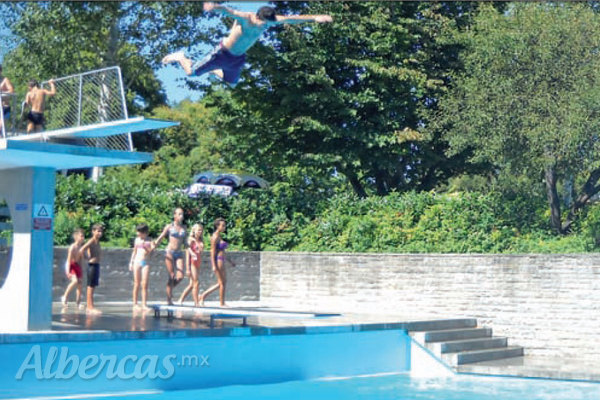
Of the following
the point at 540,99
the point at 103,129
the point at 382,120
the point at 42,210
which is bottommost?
Result: the point at 42,210

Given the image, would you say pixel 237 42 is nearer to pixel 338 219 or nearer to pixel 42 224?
pixel 42 224

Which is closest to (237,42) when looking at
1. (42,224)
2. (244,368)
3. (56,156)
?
(56,156)

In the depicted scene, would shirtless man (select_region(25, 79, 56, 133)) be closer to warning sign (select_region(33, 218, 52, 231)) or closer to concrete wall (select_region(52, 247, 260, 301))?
warning sign (select_region(33, 218, 52, 231))

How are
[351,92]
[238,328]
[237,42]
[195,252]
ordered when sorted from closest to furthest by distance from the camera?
[237,42], [238,328], [195,252], [351,92]

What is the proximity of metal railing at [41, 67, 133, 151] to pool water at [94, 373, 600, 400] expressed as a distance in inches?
159

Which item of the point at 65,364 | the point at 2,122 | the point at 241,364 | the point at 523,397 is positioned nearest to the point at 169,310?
the point at 241,364

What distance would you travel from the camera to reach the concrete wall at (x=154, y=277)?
20.1m

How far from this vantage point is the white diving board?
12930 millimetres

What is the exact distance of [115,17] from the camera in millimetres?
31172

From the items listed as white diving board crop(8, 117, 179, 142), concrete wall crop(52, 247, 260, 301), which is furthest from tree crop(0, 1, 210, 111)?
white diving board crop(8, 117, 179, 142)

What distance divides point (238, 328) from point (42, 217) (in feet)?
11.5

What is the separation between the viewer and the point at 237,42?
1249cm

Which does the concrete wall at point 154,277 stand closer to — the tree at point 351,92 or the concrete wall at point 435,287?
the concrete wall at point 435,287

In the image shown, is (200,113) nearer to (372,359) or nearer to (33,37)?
(33,37)
